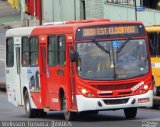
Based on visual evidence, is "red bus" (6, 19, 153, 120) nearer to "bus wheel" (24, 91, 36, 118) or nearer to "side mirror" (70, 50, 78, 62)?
"side mirror" (70, 50, 78, 62)

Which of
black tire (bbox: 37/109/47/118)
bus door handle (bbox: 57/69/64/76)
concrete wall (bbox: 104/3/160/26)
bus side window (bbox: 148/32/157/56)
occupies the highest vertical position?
bus door handle (bbox: 57/69/64/76)

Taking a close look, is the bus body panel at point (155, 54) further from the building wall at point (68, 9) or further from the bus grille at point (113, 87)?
the building wall at point (68, 9)

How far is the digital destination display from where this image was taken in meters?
21.8

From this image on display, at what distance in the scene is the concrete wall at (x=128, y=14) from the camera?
169 feet

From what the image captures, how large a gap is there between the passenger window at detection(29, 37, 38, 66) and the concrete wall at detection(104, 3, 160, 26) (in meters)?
26.7

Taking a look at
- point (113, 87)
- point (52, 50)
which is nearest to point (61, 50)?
point (52, 50)

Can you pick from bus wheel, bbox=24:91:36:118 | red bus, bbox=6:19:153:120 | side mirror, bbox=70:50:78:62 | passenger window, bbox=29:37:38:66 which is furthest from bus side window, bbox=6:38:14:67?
side mirror, bbox=70:50:78:62

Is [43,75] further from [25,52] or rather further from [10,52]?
[10,52]

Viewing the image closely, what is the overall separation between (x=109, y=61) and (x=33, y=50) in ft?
12.6

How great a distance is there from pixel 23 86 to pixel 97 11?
116ft

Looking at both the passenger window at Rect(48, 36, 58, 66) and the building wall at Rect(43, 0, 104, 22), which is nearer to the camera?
the passenger window at Rect(48, 36, 58, 66)

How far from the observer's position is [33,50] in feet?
81.5

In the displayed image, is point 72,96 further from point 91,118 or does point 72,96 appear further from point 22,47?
point 22,47

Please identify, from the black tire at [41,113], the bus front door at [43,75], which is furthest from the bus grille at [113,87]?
the black tire at [41,113]
